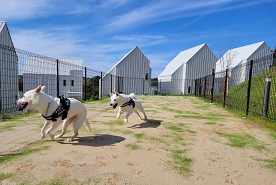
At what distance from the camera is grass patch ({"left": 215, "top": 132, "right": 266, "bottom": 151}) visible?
3.74 meters

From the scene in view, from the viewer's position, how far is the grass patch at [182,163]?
2.58 meters

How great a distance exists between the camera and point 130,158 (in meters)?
3.00

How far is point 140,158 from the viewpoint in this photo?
119 inches

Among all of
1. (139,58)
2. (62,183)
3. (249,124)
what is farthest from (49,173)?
(139,58)

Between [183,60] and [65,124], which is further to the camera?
[183,60]

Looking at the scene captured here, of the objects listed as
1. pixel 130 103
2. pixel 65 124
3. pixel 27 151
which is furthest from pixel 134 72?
pixel 27 151

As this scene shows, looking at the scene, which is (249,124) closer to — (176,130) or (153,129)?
(176,130)

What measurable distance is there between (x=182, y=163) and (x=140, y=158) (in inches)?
23.6

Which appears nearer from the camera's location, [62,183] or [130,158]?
[62,183]

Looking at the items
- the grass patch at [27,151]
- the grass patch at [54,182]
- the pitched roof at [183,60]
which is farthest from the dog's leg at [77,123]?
the pitched roof at [183,60]

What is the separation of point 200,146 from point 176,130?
1225 millimetres

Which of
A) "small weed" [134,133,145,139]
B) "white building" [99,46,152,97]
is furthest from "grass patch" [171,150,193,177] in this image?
"white building" [99,46,152,97]

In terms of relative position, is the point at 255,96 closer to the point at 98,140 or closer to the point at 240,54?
the point at 98,140

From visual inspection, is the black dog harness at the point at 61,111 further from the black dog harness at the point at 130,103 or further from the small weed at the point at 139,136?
the black dog harness at the point at 130,103
